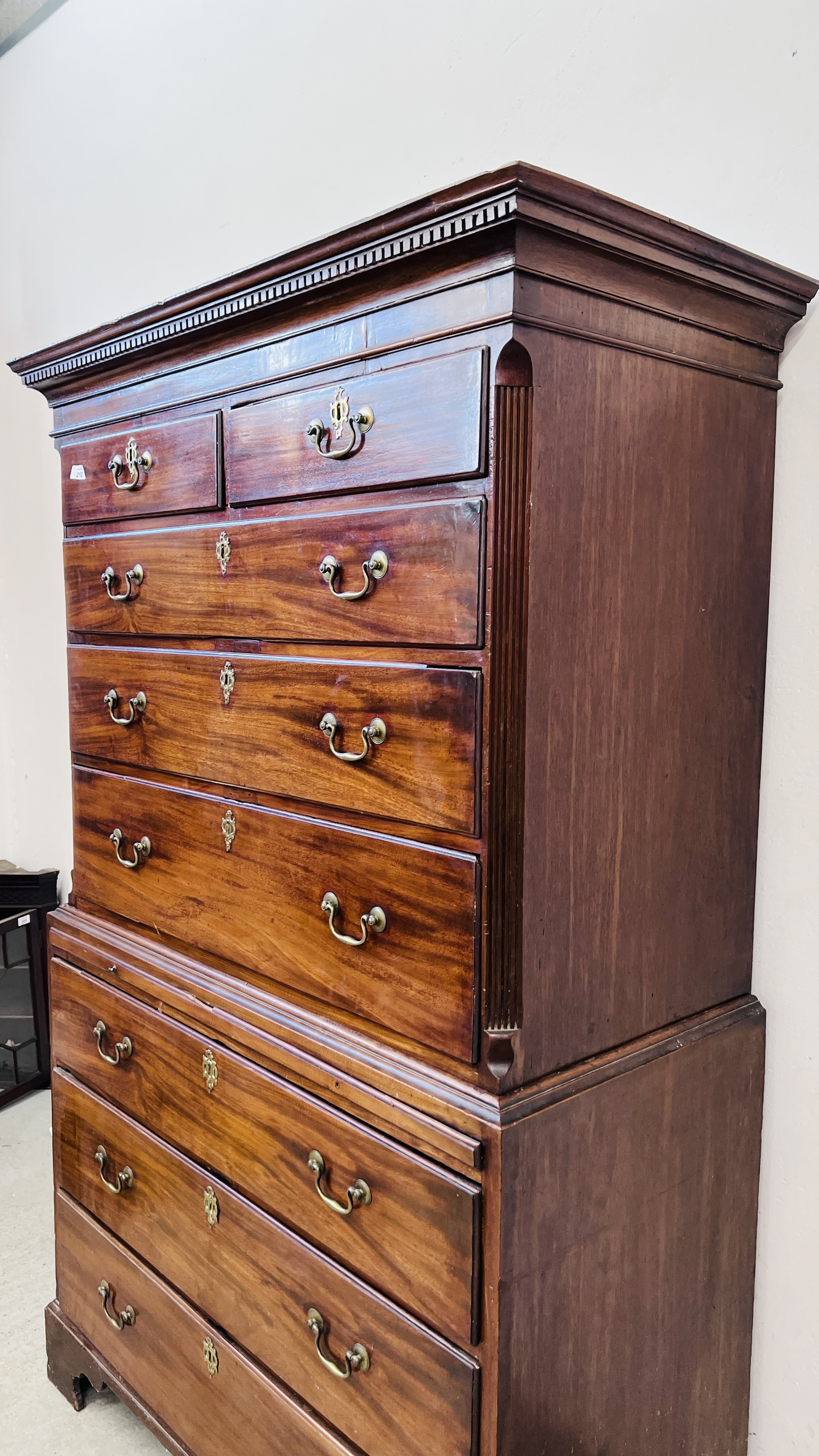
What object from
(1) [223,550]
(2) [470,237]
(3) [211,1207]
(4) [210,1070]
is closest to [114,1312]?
(3) [211,1207]

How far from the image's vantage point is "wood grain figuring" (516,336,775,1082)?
1032mm

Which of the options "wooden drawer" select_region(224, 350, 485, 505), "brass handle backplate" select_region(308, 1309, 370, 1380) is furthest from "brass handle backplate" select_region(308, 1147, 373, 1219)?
"wooden drawer" select_region(224, 350, 485, 505)

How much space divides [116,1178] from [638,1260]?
2.94 ft

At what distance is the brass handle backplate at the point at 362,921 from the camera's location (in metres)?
1.12

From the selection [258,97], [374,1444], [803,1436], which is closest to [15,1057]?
[374,1444]

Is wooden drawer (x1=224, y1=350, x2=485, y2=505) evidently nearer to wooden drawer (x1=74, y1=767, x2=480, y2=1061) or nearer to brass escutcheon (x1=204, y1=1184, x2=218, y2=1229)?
wooden drawer (x1=74, y1=767, x2=480, y2=1061)

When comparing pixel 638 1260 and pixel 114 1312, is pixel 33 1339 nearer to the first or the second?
pixel 114 1312

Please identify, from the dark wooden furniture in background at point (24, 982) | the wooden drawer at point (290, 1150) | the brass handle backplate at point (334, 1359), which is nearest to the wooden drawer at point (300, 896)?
the wooden drawer at point (290, 1150)

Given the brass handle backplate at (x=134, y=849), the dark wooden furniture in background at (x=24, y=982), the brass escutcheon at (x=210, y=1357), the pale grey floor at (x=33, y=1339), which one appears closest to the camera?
the brass escutcheon at (x=210, y=1357)

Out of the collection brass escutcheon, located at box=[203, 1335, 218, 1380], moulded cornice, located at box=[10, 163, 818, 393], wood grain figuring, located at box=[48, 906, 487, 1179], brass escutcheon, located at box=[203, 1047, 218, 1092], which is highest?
moulded cornice, located at box=[10, 163, 818, 393]

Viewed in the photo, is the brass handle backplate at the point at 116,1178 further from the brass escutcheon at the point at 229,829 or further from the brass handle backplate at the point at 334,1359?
the brass escutcheon at the point at 229,829

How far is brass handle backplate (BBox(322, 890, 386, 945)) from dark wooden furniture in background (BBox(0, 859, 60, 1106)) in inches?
82.2

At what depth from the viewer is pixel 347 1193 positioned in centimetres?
118

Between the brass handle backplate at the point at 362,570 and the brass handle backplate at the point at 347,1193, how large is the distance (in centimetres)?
66
